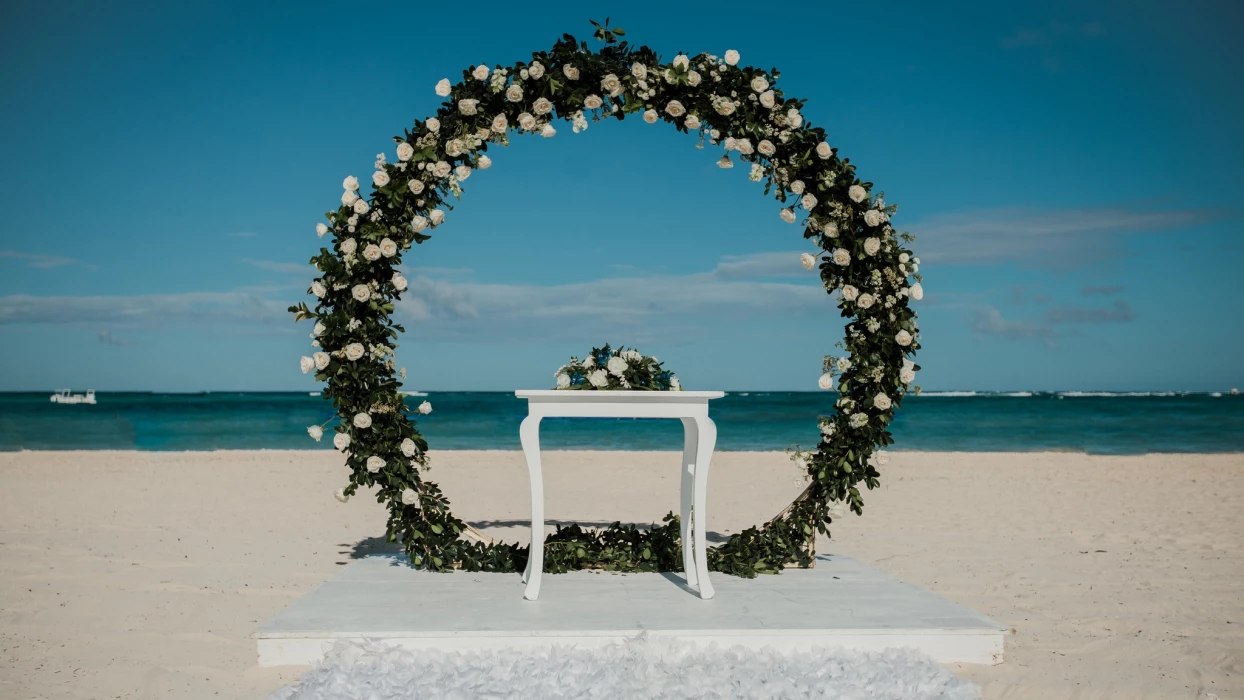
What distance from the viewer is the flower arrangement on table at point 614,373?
4.55 metres

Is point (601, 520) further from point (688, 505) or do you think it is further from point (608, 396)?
point (608, 396)

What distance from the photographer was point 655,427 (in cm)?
3022

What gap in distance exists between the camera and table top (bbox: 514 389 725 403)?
14.4ft

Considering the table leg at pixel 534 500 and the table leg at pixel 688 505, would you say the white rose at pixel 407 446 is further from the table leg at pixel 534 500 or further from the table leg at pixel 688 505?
the table leg at pixel 688 505

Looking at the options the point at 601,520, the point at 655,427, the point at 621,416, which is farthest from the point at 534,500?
the point at 655,427

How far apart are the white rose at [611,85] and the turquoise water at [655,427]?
17913 mm

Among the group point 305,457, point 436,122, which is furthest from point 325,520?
point 305,457

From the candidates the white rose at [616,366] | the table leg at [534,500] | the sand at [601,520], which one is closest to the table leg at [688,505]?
the white rose at [616,366]

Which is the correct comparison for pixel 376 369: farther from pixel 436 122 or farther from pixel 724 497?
pixel 724 497

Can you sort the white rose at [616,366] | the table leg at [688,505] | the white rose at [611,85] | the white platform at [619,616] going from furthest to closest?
the white rose at [611,85] → the table leg at [688,505] → the white rose at [616,366] → the white platform at [619,616]

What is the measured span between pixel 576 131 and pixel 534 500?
6.79 feet

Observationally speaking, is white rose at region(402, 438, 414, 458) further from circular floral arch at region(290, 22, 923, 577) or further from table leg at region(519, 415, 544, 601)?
table leg at region(519, 415, 544, 601)

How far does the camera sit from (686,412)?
4.50m

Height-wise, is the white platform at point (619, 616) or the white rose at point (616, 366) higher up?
the white rose at point (616, 366)
